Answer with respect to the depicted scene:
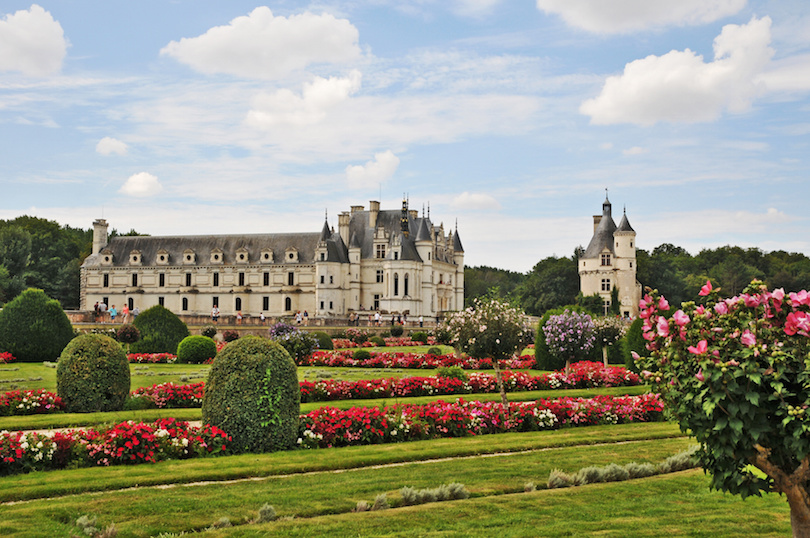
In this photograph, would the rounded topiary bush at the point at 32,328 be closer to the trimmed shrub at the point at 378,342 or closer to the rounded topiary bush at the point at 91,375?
the rounded topiary bush at the point at 91,375

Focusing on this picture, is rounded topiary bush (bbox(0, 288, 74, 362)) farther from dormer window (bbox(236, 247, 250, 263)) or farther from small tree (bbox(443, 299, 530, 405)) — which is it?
dormer window (bbox(236, 247, 250, 263))

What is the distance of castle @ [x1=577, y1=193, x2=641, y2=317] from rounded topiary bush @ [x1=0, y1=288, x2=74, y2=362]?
163 ft

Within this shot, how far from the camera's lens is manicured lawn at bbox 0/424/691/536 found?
798 centimetres

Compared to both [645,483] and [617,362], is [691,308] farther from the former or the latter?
[617,362]

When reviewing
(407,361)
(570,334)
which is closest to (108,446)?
(570,334)

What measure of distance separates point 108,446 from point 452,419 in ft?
18.3

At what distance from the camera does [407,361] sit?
26797 mm

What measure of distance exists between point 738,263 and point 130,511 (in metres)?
82.8

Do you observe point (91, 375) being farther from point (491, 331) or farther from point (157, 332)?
point (157, 332)

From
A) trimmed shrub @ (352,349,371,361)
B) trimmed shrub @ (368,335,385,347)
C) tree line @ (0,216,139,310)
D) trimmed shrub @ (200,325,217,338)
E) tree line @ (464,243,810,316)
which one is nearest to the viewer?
trimmed shrub @ (352,349,371,361)

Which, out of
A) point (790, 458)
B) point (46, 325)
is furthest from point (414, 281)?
point (790, 458)

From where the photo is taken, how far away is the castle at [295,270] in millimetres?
66688

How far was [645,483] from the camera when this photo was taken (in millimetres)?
9586

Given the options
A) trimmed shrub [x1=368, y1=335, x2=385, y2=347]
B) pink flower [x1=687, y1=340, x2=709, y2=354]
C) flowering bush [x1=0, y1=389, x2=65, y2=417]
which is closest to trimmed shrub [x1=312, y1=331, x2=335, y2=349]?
trimmed shrub [x1=368, y1=335, x2=385, y2=347]
